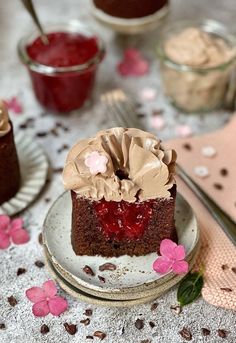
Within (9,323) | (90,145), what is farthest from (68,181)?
(9,323)

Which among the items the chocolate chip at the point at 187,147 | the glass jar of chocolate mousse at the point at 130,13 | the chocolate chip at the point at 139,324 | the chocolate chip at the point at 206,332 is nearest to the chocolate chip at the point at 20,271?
the chocolate chip at the point at 139,324

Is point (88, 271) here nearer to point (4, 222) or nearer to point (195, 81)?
point (4, 222)

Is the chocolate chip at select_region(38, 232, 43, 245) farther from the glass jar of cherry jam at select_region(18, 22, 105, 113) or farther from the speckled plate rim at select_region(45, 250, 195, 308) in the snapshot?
the glass jar of cherry jam at select_region(18, 22, 105, 113)

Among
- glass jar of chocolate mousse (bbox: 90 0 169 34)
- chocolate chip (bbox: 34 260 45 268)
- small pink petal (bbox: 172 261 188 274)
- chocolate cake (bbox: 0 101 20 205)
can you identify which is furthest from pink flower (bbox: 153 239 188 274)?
glass jar of chocolate mousse (bbox: 90 0 169 34)

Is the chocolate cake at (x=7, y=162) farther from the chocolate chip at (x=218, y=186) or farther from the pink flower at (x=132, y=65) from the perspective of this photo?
the pink flower at (x=132, y=65)

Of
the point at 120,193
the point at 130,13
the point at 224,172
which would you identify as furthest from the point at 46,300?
Answer: the point at 130,13

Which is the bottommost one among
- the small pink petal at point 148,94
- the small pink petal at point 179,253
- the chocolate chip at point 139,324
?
the small pink petal at point 148,94
